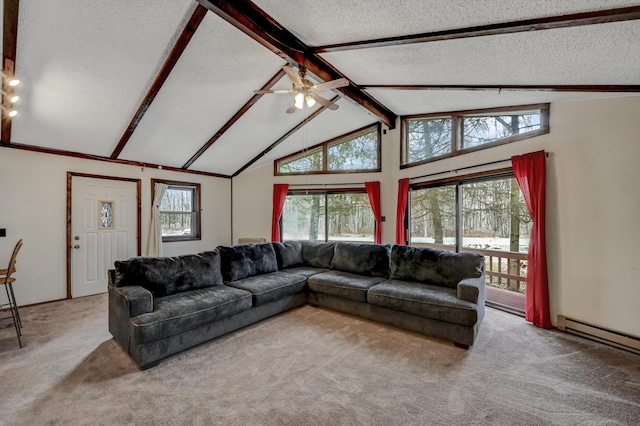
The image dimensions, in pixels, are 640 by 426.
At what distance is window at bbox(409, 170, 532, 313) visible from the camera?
13.2 feet

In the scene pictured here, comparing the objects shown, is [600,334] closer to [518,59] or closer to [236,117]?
[518,59]

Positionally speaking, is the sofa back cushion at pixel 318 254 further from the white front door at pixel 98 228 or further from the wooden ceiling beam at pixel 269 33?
the white front door at pixel 98 228

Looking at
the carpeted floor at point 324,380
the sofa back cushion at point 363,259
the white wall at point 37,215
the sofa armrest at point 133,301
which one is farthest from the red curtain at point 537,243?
the white wall at point 37,215

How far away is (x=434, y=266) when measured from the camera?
3.52 meters

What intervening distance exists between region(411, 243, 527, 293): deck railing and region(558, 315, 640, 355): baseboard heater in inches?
41.5

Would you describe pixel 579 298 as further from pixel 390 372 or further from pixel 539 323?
pixel 390 372

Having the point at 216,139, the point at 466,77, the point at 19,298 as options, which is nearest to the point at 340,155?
the point at 216,139

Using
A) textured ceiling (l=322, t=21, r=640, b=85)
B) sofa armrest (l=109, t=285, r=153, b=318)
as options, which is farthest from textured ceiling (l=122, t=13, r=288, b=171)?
sofa armrest (l=109, t=285, r=153, b=318)

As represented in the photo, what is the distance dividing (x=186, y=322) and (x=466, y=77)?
12.6ft

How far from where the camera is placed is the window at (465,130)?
360cm

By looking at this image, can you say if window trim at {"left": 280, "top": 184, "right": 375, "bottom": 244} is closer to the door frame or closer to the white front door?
the door frame

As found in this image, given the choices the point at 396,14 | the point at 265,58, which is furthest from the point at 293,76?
the point at 396,14

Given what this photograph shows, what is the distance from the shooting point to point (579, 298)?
3.05 meters

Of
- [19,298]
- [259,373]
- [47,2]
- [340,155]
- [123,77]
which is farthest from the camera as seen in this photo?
[340,155]
